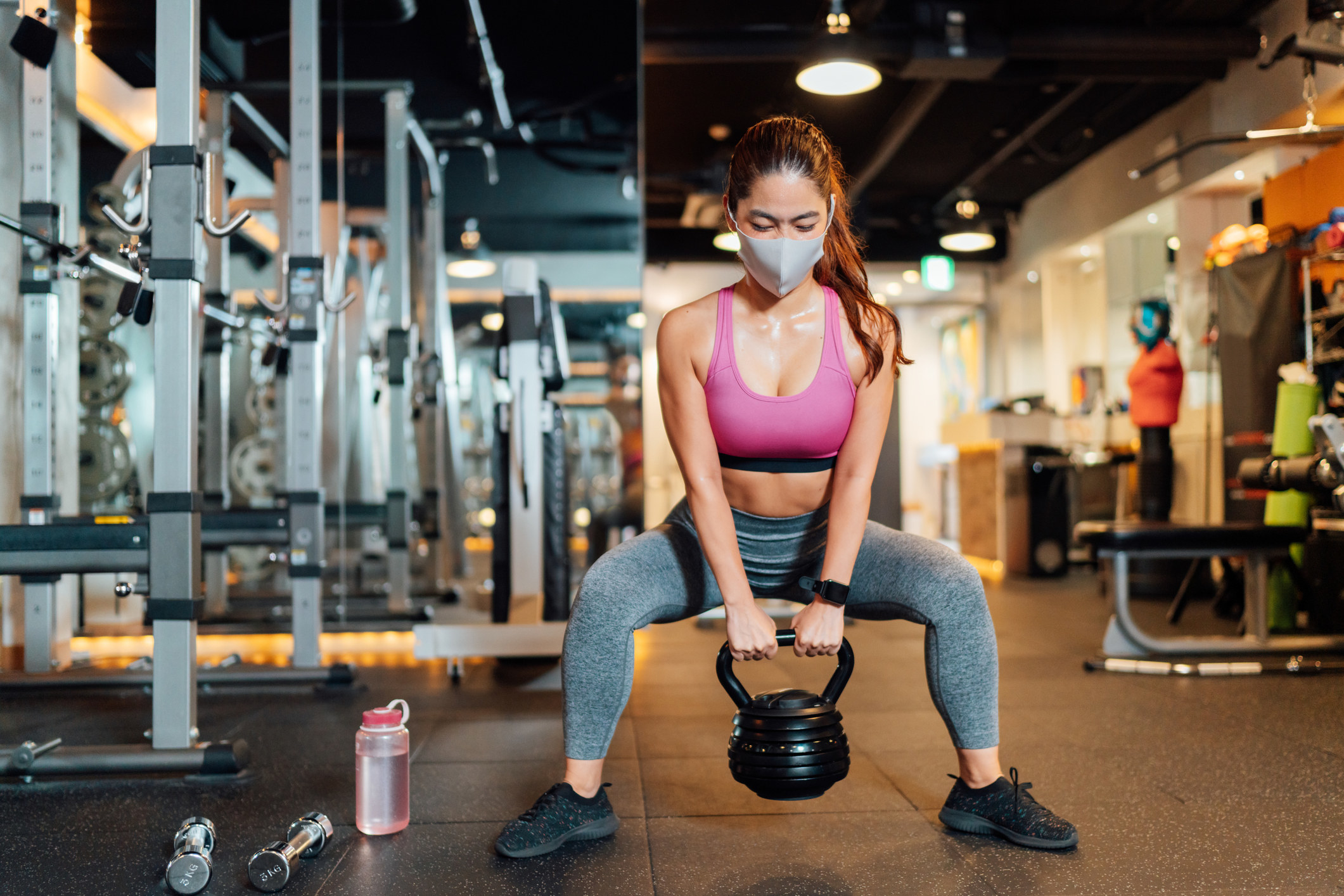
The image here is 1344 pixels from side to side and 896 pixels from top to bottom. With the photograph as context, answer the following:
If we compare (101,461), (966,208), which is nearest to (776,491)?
(101,461)

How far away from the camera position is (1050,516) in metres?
7.33

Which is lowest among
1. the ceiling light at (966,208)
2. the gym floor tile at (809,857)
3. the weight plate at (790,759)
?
the gym floor tile at (809,857)

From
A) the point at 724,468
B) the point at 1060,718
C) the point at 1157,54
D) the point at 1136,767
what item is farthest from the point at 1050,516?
the point at 724,468

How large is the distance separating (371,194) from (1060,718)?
410 cm

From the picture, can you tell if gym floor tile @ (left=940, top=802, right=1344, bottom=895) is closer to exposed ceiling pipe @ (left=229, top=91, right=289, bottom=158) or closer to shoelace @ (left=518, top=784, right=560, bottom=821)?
shoelace @ (left=518, top=784, right=560, bottom=821)

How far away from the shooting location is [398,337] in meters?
4.90

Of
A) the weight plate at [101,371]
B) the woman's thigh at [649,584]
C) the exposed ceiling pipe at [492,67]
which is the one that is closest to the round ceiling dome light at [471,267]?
the exposed ceiling pipe at [492,67]

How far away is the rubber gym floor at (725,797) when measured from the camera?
5.25 feet

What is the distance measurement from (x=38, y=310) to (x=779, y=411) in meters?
2.71

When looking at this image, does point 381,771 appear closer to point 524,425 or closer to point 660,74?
point 524,425

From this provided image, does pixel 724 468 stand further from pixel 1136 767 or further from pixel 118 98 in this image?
pixel 118 98

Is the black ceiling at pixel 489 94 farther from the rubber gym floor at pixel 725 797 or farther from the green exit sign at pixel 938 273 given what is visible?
the green exit sign at pixel 938 273

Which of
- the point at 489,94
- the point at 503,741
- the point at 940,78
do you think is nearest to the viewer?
the point at 503,741

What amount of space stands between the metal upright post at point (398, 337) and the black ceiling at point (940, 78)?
6.34ft
